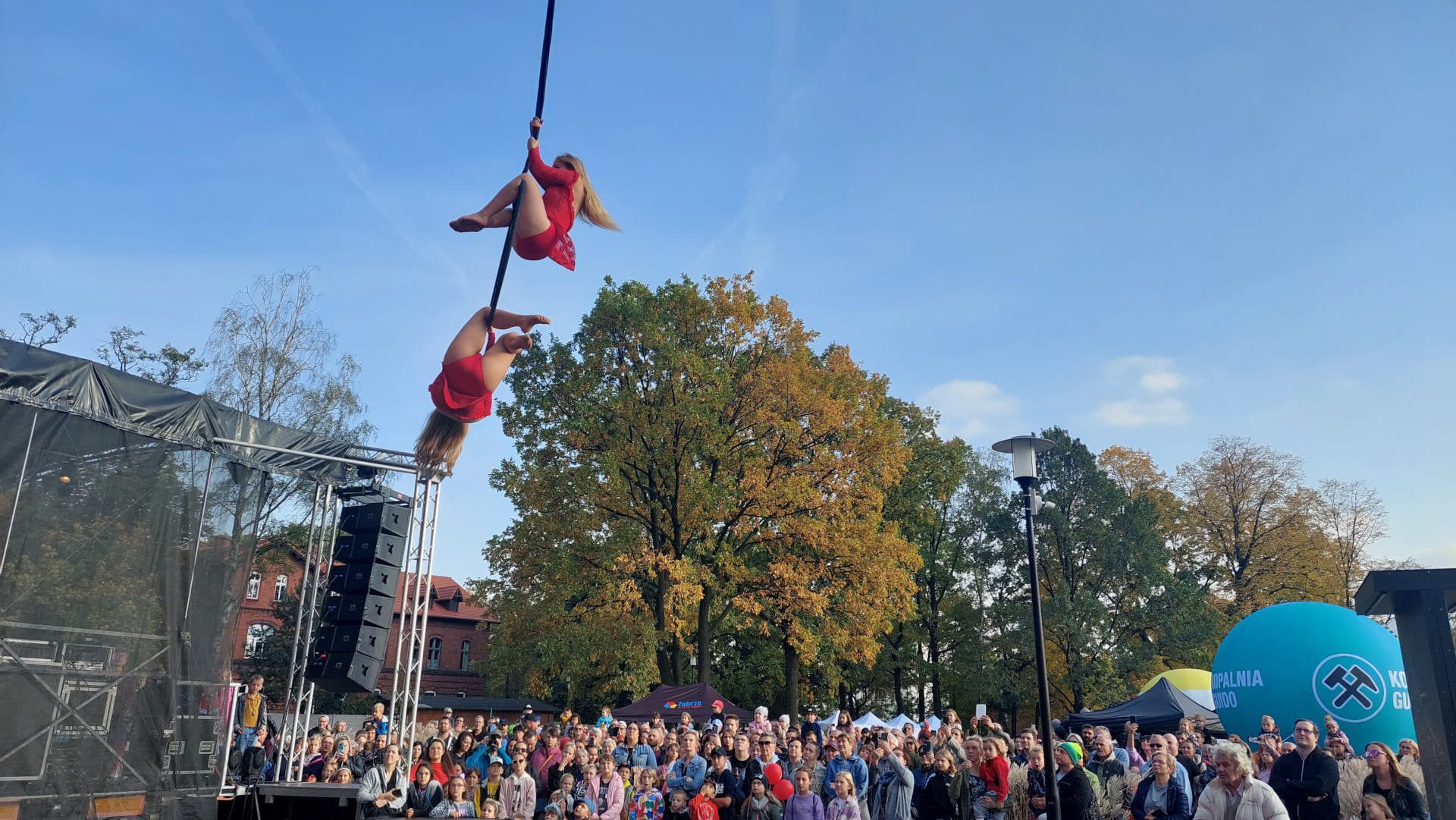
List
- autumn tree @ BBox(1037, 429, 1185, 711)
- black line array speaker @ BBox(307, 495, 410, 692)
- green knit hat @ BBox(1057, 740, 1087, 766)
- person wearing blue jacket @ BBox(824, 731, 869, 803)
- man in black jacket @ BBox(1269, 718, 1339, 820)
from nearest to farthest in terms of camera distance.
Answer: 1. man in black jacket @ BBox(1269, 718, 1339, 820)
2. green knit hat @ BBox(1057, 740, 1087, 766)
3. person wearing blue jacket @ BBox(824, 731, 869, 803)
4. black line array speaker @ BBox(307, 495, 410, 692)
5. autumn tree @ BBox(1037, 429, 1185, 711)

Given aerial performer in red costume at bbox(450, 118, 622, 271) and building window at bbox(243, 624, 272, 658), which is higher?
aerial performer in red costume at bbox(450, 118, 622, 271)

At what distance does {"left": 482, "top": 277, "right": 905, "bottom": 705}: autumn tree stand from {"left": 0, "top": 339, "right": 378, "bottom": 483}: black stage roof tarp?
9.97 m

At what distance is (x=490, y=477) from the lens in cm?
2184

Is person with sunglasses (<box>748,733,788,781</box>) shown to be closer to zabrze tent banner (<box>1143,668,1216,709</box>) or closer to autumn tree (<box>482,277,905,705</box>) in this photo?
autumn tree (<box>482,277,905,705</box>)

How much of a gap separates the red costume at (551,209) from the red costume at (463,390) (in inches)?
38.6

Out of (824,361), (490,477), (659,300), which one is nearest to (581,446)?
(490,477)

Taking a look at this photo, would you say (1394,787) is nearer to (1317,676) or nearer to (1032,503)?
(1032,503)

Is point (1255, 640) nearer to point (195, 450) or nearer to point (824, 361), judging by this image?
point (195, 450)

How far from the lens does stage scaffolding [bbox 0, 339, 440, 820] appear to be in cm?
744

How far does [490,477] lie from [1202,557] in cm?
2646

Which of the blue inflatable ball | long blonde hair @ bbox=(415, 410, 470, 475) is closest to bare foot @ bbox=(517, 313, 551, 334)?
long blonde hair @ bbox=(415, 410, 470, 475)

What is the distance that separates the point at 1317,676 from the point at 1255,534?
76.4ft

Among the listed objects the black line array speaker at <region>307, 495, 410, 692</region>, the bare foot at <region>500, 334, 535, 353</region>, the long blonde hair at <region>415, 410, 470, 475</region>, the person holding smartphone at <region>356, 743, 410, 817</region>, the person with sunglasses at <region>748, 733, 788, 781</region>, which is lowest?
the person holding smartphone at <region>356, 743, 410, 817</region>

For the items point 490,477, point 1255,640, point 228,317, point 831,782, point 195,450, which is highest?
point 228,317
